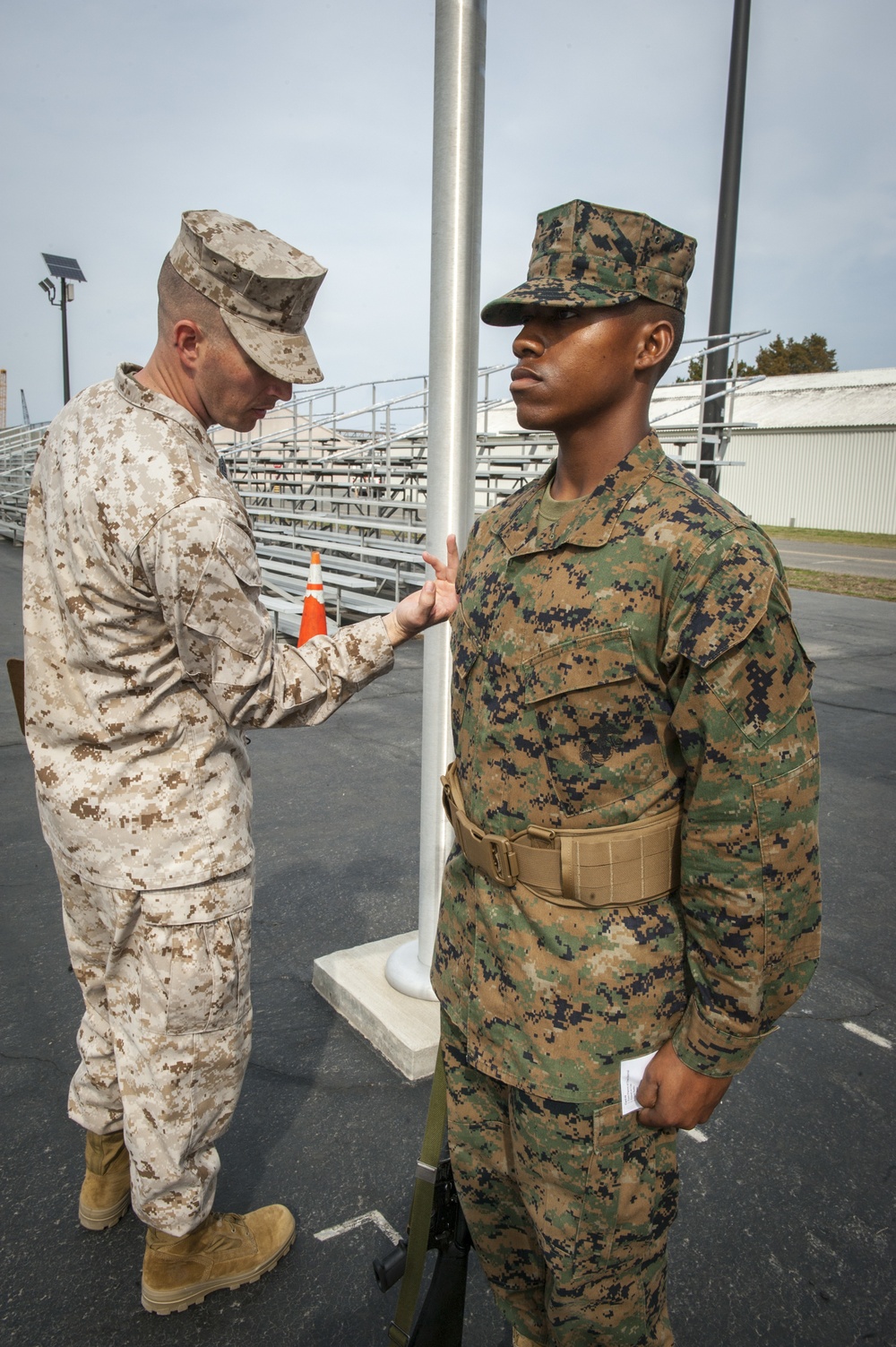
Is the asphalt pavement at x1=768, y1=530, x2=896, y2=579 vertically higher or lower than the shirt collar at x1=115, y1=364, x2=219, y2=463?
lower

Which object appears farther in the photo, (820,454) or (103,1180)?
(820,454)

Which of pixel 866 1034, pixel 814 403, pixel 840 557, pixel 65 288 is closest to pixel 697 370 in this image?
pixel 814 403

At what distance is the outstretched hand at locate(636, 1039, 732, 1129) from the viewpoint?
1431 millimetres

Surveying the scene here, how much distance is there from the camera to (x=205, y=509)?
170 centimetres

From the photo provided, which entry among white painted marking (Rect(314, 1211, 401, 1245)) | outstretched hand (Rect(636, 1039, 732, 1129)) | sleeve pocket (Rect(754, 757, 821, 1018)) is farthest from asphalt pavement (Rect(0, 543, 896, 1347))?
sleeve pocket (Rect(754, 757, 821, 1018))

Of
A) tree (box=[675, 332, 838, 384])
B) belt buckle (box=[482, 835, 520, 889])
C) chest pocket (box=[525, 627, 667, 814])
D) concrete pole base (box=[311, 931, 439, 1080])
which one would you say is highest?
tree (box=[675, 332, 838, 384])

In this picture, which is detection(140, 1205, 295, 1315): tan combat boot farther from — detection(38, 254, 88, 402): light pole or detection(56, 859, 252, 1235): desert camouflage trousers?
detection(38, 254, 88, 402): light pole

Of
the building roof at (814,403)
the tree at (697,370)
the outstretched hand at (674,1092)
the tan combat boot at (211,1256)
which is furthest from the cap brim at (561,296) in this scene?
the building roof at (814,403)

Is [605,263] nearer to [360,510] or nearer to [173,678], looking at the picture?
[173,678]

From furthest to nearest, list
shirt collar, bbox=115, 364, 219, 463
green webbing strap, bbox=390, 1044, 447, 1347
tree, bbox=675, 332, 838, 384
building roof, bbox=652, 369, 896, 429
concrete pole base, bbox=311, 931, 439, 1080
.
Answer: tree, bbox=675, 332, 838, 384, building roof, bbox=652, 369, 896, 429, concrete pole base, bbox=311, 931, 439, 1080, shirt collar, bbox=115, 364, 219, 463, green webbing strap, bbox=390, 1044, 447, 1347

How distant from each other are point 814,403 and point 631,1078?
3593cm

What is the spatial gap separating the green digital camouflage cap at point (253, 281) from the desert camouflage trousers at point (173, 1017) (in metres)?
1.05

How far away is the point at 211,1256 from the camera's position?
2.06 m

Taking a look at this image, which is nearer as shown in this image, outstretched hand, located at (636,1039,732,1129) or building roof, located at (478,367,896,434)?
outstretched hand, located at (636,1039,732,1129)
